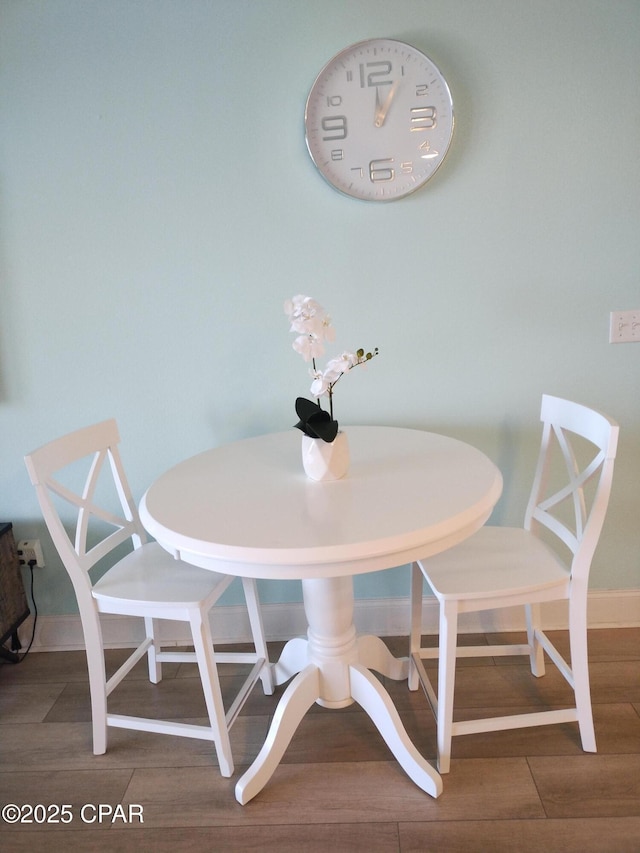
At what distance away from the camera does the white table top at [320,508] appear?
1184 millimetres

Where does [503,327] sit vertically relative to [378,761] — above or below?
above

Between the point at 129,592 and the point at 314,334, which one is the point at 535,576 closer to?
the point at 314,334

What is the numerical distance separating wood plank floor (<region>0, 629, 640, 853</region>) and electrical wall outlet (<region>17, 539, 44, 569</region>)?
462 mm

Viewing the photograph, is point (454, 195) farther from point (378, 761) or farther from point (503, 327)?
point (378, 761)

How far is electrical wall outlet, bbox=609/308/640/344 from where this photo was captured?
1.93 metres

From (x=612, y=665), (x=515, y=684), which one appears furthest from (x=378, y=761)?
(x=612, y=665)

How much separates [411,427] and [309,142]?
Answer: 3.21ft

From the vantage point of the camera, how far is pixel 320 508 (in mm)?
1362

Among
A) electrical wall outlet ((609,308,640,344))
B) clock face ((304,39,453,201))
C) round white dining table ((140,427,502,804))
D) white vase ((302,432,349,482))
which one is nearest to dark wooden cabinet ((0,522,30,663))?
round white dining table ((140,427,502,804))

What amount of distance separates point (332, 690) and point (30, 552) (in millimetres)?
1251

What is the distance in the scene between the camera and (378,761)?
5.32 ft

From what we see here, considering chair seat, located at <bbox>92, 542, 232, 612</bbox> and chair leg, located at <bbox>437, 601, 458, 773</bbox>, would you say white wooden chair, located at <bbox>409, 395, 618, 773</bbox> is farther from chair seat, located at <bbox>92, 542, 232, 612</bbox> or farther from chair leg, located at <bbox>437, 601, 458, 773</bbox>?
chair seat, located at <bbox>92, 542, 232, 612</bbox>

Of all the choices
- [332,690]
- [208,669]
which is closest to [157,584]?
[208,669]

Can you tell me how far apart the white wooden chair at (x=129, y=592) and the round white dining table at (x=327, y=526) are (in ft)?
0.52
